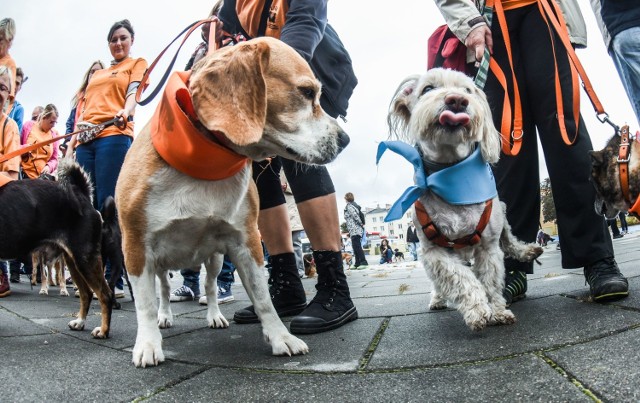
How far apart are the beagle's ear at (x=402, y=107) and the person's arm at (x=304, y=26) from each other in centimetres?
66

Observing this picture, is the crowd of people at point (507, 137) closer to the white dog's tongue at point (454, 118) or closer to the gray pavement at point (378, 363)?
the gray pavement at point (378, 363)

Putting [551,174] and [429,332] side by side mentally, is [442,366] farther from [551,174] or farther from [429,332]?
[551,174]

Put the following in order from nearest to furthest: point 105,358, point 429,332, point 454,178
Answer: point 105,358
point 429,332
point 454,178

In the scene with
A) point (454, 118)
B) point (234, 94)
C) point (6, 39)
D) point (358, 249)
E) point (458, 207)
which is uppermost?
point (6, 39)

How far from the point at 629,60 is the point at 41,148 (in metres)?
6.86

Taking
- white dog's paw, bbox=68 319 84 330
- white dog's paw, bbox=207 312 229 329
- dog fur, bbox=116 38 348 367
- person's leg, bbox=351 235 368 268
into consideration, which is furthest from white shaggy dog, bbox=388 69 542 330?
person's leg, bbox=351 235 368 268

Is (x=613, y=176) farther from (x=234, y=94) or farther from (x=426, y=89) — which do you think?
(x=234, y=94)

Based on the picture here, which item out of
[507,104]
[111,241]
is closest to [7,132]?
[111,241]

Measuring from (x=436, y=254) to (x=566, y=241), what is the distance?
82 centimetres

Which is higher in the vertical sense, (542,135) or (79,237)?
(542,135)

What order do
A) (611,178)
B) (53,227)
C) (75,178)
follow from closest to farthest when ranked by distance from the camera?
(611,178), (53,227), (75,178)

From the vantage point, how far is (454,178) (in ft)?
7.97

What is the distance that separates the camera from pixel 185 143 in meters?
1.96

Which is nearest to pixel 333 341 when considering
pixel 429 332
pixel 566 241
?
pixel 429 332
